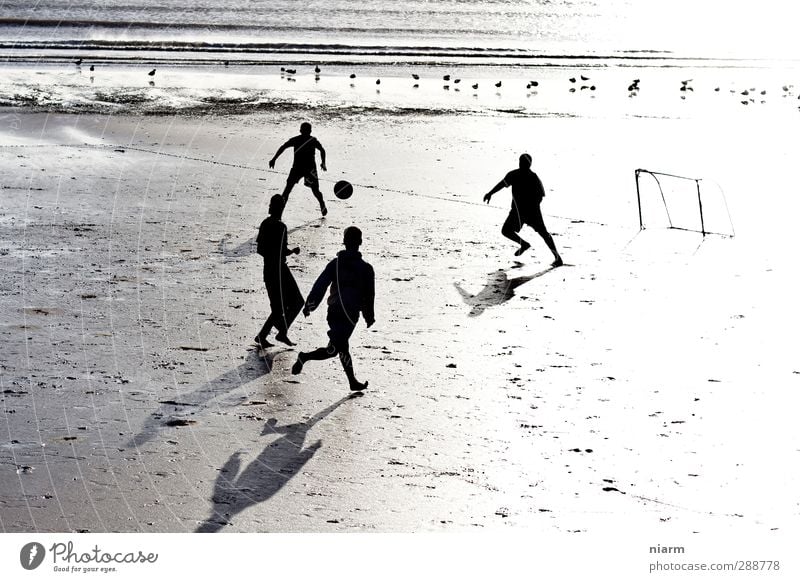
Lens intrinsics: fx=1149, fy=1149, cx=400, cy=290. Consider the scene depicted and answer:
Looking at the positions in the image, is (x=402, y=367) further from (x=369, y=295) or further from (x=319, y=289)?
(x=319, y=289)

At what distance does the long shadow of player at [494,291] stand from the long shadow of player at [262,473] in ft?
13.2

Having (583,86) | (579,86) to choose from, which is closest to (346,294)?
(583,86)

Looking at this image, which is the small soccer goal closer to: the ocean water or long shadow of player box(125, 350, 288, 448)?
long shadow of player box(125, 350, 288, 448)

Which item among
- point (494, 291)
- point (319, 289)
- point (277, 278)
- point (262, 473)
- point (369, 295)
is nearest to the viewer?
point (262, 473)

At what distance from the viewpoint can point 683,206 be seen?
18.6 meters

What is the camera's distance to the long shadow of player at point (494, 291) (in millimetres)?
12711

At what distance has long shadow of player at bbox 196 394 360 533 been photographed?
7203 mm

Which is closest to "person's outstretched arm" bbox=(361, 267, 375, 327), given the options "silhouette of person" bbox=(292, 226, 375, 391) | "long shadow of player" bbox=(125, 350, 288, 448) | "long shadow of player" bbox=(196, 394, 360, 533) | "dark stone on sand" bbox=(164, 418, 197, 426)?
"silhouette of person" bbox=(292, 226, 375, 391)

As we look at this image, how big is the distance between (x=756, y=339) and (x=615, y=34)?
6222 cm

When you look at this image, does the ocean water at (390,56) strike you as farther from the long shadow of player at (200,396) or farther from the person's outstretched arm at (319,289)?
the person's outstretched arm at (319,289)

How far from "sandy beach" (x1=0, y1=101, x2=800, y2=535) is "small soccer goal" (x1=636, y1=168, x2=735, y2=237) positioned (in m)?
0.23

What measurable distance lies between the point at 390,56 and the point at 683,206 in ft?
104

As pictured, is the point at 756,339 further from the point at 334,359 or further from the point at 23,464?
the point at 23,464

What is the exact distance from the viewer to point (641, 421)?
910cm
